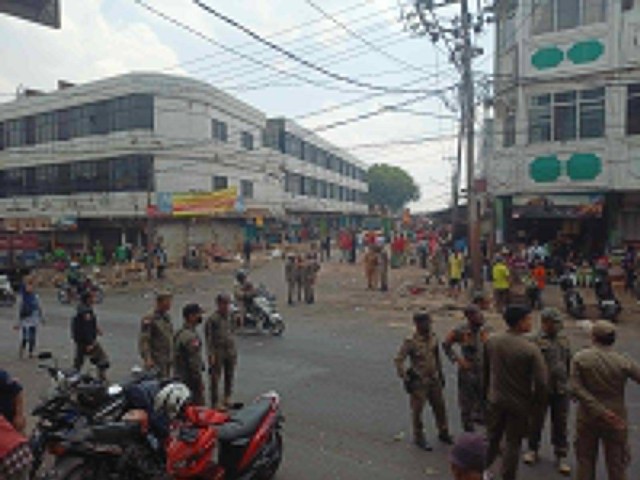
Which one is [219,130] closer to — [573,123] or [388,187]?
[573,123]

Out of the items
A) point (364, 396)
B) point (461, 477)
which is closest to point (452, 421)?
point (364, 396)

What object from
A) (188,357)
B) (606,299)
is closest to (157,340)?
(188,357)

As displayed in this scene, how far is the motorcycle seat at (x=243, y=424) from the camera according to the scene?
4.20m

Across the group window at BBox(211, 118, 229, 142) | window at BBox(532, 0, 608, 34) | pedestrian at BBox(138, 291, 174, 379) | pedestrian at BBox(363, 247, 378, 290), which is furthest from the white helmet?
window at BBox(211, 118, 229, 142)

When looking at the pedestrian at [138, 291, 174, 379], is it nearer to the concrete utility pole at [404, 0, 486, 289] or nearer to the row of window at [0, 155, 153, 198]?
the concrete utility pole at [404, 0, 486, 289]

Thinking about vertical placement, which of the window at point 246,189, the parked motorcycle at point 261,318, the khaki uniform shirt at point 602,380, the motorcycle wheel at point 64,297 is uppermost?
the window at point 246,189

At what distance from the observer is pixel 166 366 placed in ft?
21.4

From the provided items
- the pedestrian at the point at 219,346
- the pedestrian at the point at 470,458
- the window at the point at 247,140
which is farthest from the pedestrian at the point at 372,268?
the window at the point at 247,140

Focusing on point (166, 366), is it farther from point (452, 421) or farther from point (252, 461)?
point (452, 421)

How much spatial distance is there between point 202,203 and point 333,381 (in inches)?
766

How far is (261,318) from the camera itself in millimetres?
11430

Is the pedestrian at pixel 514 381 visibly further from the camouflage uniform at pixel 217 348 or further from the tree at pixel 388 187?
the tree at pixel 388 187

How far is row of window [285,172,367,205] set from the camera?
1780 inches

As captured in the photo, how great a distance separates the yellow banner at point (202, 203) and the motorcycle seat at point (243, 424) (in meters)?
21.8
